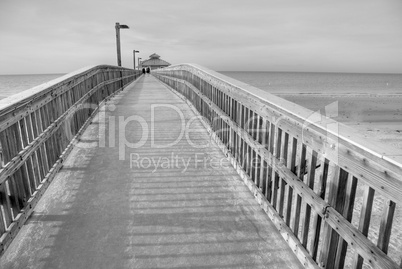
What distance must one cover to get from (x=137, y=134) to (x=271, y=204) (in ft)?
13.2

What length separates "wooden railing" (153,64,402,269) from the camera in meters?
1.70

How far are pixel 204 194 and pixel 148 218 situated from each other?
0.87 m

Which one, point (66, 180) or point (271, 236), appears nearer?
point (271, 236)

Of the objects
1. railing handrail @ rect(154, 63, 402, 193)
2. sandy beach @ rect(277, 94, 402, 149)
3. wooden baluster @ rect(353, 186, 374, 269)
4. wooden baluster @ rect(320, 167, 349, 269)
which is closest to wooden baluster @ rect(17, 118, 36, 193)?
railing handrail @ rect(154, 63, 402, 193)

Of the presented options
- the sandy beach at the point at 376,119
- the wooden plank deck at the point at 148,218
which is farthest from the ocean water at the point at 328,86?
the wooden plank deck at the point at 148,218

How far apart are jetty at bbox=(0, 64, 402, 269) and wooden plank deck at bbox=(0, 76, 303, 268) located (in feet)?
0.05

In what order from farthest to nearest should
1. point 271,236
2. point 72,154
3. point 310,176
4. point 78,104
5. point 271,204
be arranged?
point 78,104 → point 72,154 → point 271,204 → point 271,236 → point 310,176

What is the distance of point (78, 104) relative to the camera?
20.4 feet

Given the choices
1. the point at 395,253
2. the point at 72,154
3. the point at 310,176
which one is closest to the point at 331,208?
the point at 310,176

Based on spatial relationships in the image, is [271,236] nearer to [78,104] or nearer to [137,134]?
[137,134]

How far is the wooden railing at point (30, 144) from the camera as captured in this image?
2.83m

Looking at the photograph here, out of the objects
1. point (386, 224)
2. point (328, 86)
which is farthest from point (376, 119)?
point (328, 86)

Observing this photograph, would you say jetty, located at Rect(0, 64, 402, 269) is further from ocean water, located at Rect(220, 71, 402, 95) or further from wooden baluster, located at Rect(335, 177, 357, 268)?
ocean water, located at Rect(220, 71, 402, 95)

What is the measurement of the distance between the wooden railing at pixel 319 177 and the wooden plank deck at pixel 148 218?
26 centimetres
